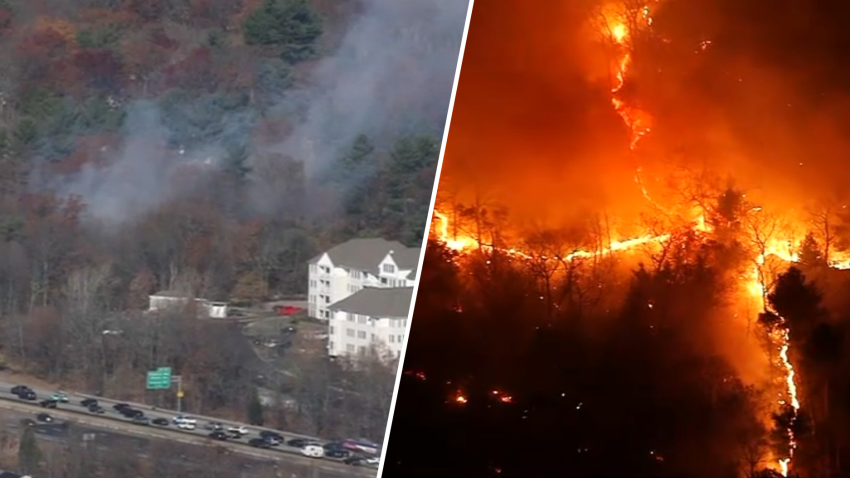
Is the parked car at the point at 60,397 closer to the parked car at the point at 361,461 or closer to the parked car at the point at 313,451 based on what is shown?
the parked car at the point at 313,451

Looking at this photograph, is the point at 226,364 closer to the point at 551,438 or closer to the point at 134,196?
the point at 134,196

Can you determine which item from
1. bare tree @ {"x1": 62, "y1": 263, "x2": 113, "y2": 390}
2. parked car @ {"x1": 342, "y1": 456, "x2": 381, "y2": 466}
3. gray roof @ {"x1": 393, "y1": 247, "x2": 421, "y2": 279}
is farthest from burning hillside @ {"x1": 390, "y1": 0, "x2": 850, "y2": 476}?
bare tree @ {"x1": 62, "y1": 263, "x2": 113, "y2": 390}

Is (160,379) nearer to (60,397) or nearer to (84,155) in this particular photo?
(60,397)

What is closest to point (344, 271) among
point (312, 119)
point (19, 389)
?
point (312, 119)

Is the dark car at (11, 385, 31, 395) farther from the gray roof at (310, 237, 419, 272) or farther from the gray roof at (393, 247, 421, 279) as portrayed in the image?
the gray roof at (393, 247, 421, 279)

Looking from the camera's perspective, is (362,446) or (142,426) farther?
(362,446)

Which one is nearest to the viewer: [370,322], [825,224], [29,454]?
[29,454]

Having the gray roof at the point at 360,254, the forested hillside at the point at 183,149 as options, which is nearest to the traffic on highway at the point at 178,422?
the forested hillside at the point at 183,149
